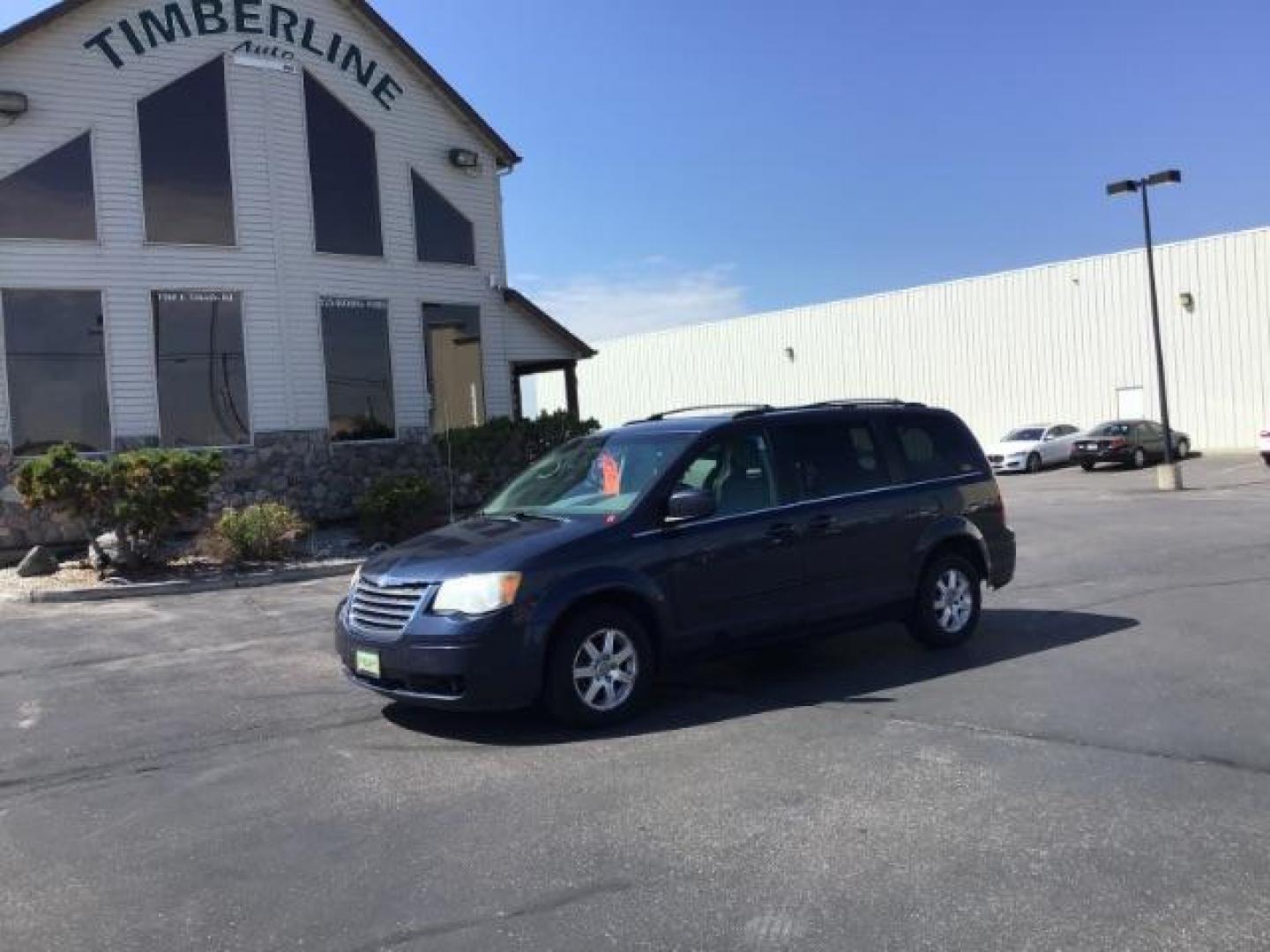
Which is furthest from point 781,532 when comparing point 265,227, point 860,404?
point 265,227

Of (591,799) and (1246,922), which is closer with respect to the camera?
(1246,922)

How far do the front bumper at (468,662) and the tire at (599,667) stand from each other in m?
0.13

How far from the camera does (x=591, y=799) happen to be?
5145mm

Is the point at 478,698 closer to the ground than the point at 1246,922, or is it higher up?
higher up

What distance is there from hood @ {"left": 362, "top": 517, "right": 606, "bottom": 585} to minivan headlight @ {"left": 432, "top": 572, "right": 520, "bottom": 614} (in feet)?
0.15

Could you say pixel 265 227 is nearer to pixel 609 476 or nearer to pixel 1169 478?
pixel 609 476

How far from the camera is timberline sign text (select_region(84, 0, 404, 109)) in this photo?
17.0 metres

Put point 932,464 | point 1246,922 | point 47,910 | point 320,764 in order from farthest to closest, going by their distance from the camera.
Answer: point 932,464, point 320,764, point 47,910, point 1246,922

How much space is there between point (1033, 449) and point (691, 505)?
29701mm

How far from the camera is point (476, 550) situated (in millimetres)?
6340

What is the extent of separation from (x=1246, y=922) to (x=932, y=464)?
4828mm

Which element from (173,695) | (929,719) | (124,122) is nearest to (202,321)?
(124,122)

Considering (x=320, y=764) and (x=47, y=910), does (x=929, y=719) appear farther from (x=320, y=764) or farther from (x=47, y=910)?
(x=47, y=910)

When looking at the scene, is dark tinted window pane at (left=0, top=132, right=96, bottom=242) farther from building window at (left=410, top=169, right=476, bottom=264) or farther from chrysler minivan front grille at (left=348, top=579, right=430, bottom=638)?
chrysler minivan front grille at (left=348, top=579, right=430, bottom=638)
